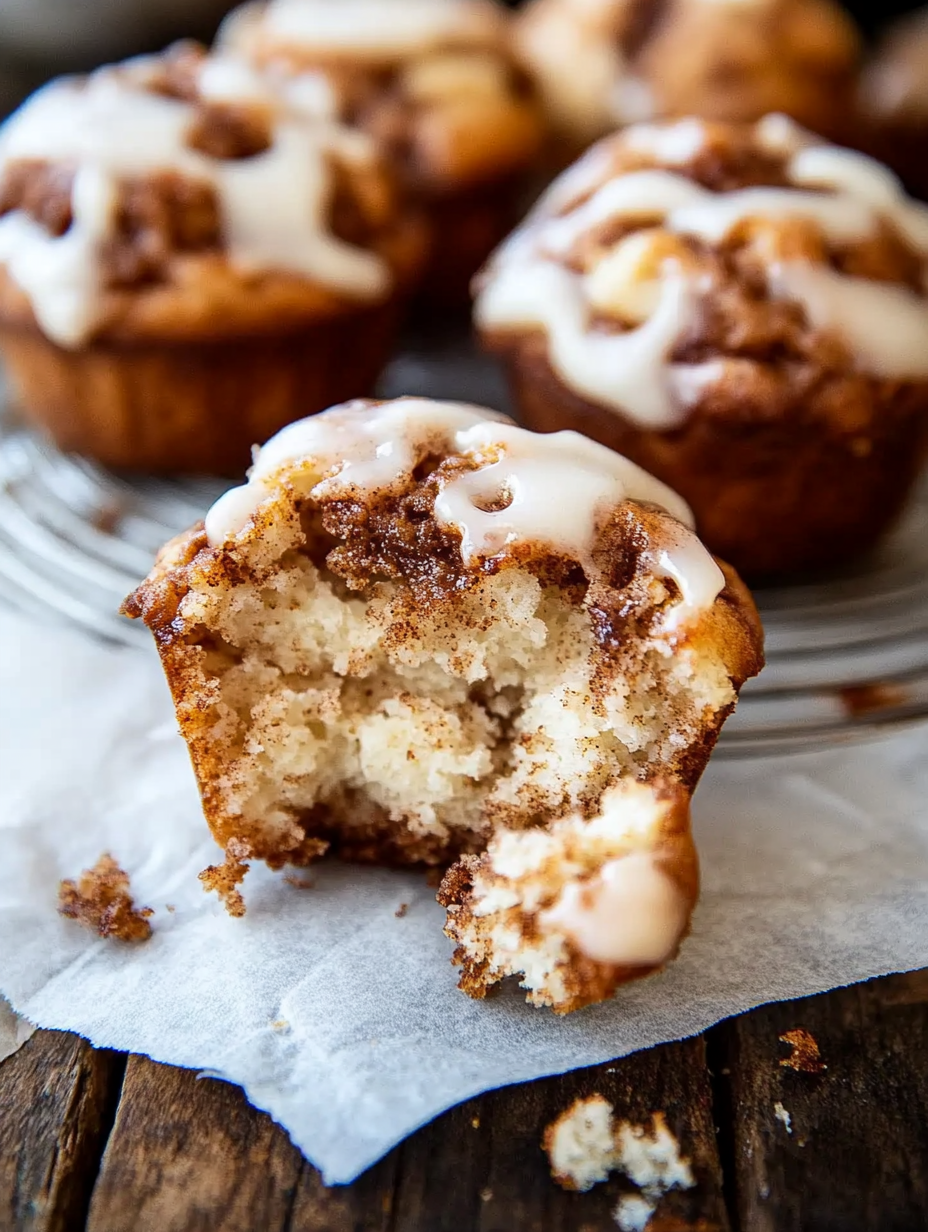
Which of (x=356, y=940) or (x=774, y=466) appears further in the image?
(x=774, y=466)

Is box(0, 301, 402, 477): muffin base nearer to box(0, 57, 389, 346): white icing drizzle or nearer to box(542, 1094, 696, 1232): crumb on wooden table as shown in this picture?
box(0, 57, 389, 346): white icing drizzle

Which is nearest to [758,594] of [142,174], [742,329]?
[742,329]

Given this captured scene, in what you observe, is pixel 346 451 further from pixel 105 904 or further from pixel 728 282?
pixel 728 282

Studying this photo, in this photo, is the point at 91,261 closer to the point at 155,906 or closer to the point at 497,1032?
the point at 155,906

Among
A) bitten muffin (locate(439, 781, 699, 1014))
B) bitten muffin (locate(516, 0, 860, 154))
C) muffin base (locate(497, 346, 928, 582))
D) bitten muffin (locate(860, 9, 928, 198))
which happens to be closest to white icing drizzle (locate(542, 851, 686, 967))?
bitten muffin (locate(439, 781, 699, 1014))

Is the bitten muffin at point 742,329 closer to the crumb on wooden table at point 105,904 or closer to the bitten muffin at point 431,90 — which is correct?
the bitten muffin at point 431,90

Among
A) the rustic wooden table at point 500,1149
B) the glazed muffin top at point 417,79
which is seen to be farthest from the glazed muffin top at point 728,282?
the rustic wooden table at point 500,1149
